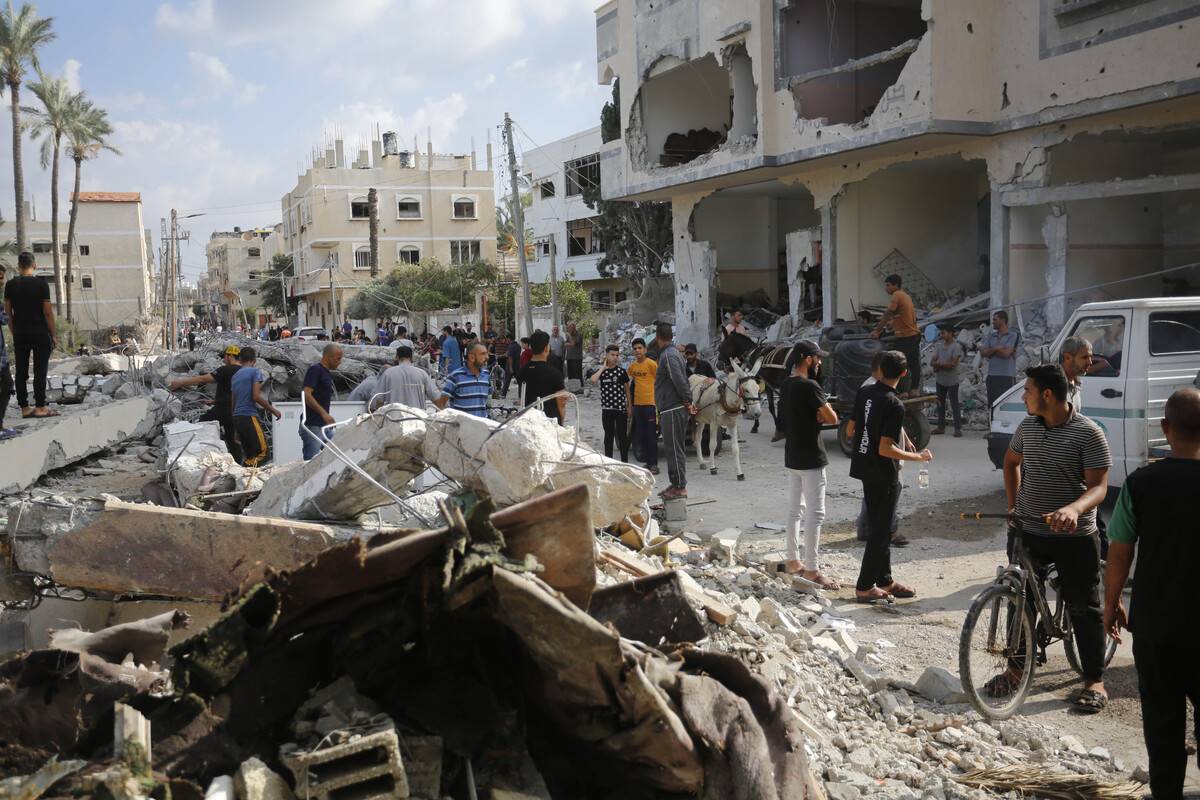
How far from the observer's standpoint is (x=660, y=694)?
2.75 meters

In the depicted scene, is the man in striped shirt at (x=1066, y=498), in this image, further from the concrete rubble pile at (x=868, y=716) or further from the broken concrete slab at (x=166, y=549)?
the broken concrete slab at (x=166, y=549)

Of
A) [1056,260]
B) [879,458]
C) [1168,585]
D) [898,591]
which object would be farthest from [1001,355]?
[1168,585]

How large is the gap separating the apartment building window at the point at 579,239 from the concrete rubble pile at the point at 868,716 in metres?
40.8

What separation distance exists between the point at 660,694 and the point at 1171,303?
287 inches

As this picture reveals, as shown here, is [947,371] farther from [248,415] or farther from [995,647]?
[248,415]

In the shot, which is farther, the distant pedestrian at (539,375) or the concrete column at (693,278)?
the concrete column at (693,278)

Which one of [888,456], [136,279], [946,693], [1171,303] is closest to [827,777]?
[946,693]

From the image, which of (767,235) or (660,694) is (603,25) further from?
(660,694)

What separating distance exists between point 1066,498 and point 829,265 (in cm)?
1496

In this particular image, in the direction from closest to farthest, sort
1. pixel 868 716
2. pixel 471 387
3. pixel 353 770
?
pixel 353 770 → pixel 868 716 → pixel 471 387

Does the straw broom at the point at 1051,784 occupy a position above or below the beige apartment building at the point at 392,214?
below

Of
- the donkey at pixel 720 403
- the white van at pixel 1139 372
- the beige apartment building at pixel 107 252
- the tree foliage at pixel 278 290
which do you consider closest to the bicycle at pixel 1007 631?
the white van at pixel 1139 372

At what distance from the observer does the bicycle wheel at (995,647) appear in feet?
16.2

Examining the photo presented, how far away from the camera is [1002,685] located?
5133 millimetres
